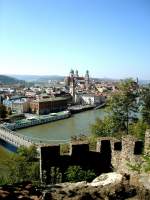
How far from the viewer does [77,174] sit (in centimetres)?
678

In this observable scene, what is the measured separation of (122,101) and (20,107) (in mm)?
46456

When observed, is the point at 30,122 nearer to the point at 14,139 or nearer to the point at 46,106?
the point at 14,139

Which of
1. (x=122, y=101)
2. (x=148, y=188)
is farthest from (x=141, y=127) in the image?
(x=148, y=188)

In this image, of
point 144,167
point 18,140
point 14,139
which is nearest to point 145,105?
point 18,140

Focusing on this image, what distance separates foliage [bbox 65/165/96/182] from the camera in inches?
259

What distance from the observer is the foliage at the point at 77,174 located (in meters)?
6.57

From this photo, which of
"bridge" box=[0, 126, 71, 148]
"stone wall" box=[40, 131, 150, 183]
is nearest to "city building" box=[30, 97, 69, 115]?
"bridge" box=[0, 126, 71, 148]

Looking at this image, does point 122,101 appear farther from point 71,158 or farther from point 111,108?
point 71,158

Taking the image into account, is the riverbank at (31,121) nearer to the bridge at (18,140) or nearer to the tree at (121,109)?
the bridge at (18,140)

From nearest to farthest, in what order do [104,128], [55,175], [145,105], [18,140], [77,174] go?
[55,175] → [77,174] → [104,128] → [145,105] → [18,140]

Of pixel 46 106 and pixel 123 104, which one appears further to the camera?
pixel 46 106

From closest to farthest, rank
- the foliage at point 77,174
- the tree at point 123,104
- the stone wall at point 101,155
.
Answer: the foliage at point 77,174 → the stone wall at point 101,155 → the tree at point 123,104

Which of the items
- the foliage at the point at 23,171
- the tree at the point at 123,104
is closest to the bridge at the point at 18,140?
the tree at the point at 123,104

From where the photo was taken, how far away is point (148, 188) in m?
3.43
